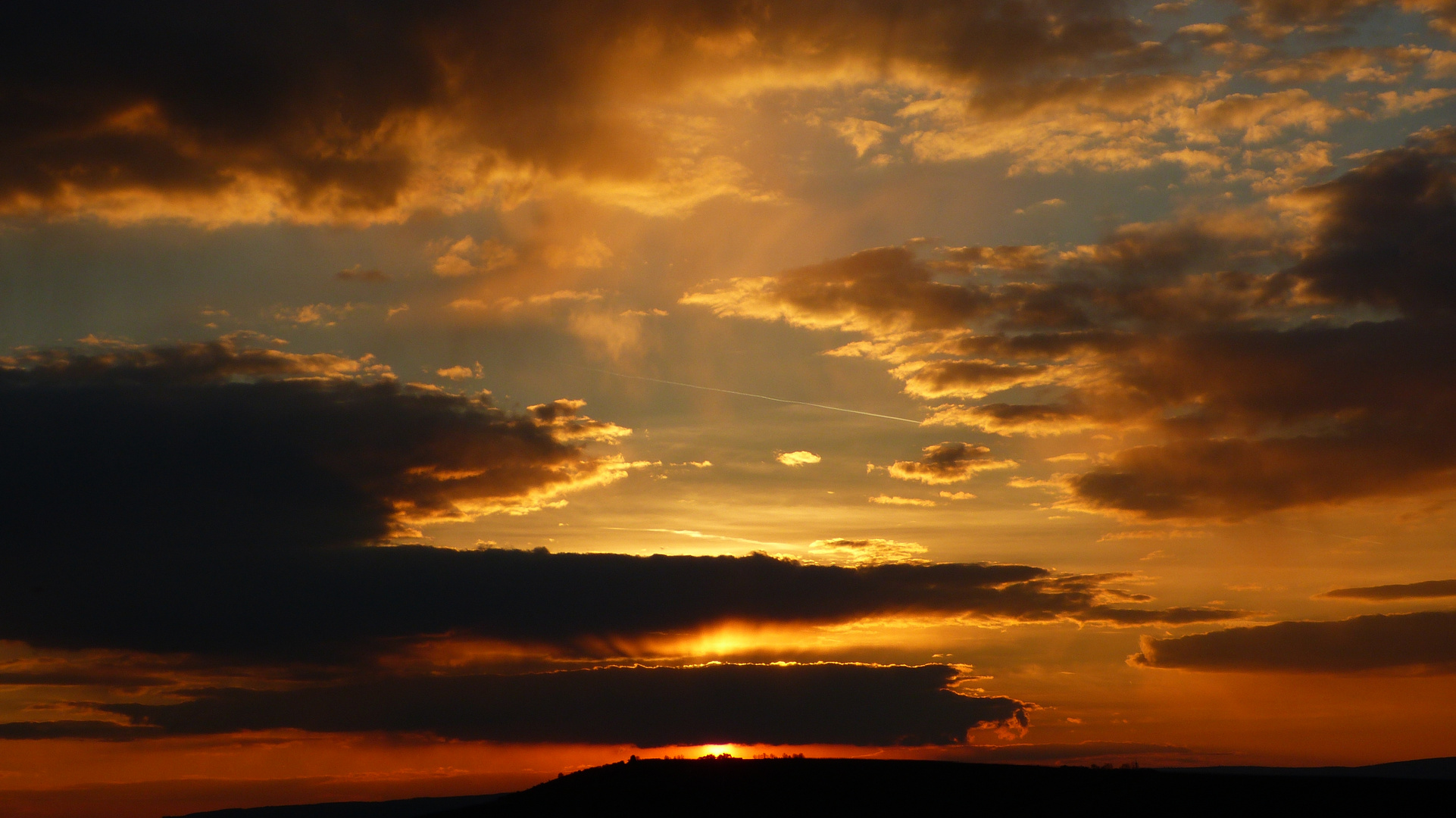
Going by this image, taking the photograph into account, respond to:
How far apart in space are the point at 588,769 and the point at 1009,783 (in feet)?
76.6

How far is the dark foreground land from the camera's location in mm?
46250

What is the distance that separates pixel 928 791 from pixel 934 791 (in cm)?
29

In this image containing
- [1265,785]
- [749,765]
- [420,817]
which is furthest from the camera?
[420,817]

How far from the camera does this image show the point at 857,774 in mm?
54500

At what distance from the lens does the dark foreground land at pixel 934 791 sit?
4625 cm

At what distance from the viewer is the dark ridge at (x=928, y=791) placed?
4638 cm

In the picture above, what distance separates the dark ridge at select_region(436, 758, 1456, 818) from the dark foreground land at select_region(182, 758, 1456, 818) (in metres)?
0.07

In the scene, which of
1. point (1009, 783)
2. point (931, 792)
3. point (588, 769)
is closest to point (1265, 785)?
point (1009, 783)

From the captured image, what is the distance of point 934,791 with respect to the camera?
2012 inches

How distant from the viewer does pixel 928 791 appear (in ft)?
168

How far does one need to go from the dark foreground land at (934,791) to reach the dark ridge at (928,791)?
0.07 meters

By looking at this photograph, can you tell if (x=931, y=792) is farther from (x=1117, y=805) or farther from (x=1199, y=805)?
(x=1199, y=805)

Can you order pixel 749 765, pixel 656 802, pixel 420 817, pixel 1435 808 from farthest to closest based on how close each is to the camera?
pixel 420 817 → pixel 749 765 → pixel 656 802 → pixel 1435 808

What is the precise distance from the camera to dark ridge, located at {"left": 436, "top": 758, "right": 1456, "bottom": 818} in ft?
152
